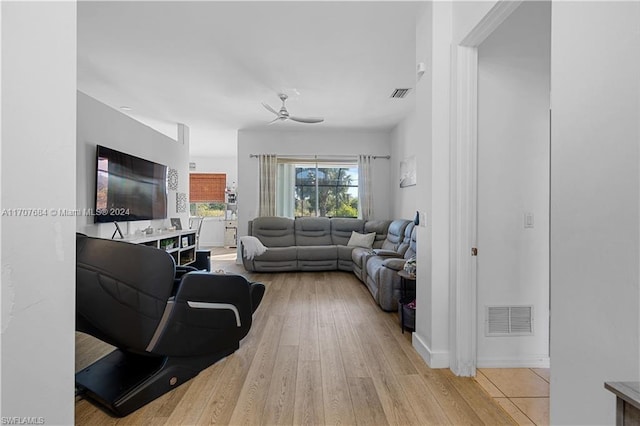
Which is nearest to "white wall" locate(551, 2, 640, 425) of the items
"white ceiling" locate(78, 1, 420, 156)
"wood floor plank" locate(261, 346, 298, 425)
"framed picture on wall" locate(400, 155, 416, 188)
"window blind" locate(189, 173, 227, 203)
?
"wood floor plank" locate(261, 346, 298, 425)

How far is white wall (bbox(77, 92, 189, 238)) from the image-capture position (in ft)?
11.9

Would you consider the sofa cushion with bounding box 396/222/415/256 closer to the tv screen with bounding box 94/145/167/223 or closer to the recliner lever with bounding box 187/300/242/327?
the recliner lever with bounding box 187/300/242/327

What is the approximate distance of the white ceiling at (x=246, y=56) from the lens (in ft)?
8.80

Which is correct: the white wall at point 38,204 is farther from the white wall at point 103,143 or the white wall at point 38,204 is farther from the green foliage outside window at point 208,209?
the green foliage outside window at point 208,209

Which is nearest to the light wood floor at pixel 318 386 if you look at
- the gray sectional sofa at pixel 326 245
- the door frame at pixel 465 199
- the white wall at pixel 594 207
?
the door frame at pixel 465 199

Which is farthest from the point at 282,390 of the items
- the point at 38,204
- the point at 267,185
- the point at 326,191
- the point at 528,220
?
the point at 326,191

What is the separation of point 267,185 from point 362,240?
2214mm

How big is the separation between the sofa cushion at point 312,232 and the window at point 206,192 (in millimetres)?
4337

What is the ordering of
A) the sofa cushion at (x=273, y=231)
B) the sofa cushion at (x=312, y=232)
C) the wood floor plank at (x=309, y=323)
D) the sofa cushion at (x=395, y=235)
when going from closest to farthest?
the wood floor plank at (x=309, y=323), the sofa cushion at (x=395, y=235), the sofa cushion at (x=273, y=231), the sofa cushion at (x=312, y=232)

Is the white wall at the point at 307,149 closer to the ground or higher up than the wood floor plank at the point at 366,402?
higher up

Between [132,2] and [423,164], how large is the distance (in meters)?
2.65

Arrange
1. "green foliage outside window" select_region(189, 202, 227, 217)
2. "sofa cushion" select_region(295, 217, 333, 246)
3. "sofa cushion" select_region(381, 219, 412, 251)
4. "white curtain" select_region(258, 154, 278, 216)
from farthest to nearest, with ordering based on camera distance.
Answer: "green foliage outside window" select_region(189, 202, 227, 217)
"white curtain" select_region(258, 154, 278, 216)
"sofa cushion" select_region(295, 217, 333, 246)
"sofa cushion" select_region(381, 219, 412, 251)

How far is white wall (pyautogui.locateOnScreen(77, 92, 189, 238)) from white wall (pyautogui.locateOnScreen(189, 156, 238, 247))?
384cm

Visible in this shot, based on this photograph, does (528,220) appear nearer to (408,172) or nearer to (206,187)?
(408,172)
